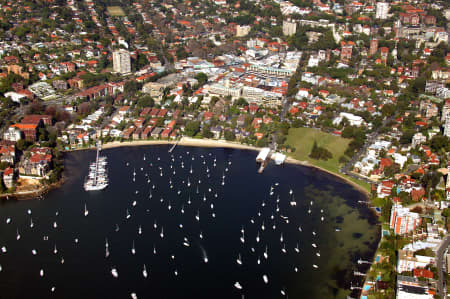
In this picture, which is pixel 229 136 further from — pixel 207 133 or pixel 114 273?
pixel 114 273

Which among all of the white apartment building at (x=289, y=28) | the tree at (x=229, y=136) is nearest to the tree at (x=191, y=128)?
the tree at (x=229, y=136)

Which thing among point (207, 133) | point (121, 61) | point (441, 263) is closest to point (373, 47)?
point (207, 133)

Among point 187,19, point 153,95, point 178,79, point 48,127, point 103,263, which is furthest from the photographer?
point 187,19

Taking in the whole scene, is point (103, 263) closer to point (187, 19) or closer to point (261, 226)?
point (261, 226)

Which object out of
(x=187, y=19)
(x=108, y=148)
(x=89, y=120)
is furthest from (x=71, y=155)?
(x=187, y=19)

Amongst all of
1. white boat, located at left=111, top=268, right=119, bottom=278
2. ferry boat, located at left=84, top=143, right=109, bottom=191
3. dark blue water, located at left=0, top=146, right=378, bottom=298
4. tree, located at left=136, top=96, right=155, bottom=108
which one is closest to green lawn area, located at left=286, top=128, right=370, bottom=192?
dark blue water, located at left=0, top=146, right=378, bottom=298

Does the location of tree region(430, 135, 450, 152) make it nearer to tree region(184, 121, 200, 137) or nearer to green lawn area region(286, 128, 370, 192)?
green lawn area region(286, 128, 370, 192)

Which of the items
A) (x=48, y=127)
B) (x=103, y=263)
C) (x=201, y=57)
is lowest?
(x=103, y=263)
